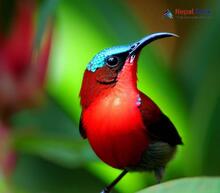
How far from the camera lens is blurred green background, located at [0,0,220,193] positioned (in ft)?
2.03

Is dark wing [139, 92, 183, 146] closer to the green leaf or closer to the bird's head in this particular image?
the bird's head

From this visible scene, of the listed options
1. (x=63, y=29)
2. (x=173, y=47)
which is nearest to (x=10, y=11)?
(x=63, y=29)

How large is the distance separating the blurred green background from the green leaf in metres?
0.20

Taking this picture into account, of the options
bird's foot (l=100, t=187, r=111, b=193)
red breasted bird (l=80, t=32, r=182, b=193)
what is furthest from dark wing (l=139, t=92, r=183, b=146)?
bird's foot (l=100, t=187, r=111, b=193)

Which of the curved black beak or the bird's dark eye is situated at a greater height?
the curved black beak

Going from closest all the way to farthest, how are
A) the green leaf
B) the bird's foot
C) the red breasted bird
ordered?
1. the green leaf
2. the red breasted bird
3. the bird's foot

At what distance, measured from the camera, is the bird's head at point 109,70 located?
21.7 inches

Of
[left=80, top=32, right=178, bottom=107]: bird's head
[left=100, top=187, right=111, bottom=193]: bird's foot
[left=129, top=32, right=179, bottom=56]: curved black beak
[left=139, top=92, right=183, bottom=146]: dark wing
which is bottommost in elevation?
[left=100, top=187, right=111, bottom=193]: bird's foot

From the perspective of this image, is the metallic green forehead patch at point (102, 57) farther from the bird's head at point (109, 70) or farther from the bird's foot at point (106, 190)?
the bird's foot at point (106, 190)

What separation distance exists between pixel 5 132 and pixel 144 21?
23 cm

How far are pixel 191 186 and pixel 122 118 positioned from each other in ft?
0.49

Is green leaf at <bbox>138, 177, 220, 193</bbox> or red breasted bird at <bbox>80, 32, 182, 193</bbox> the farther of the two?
red breasted bird at <bbox>80, 32, 182, 193</bbox>

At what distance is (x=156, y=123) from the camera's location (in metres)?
0.56

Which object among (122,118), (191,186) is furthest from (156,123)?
(191,186)
